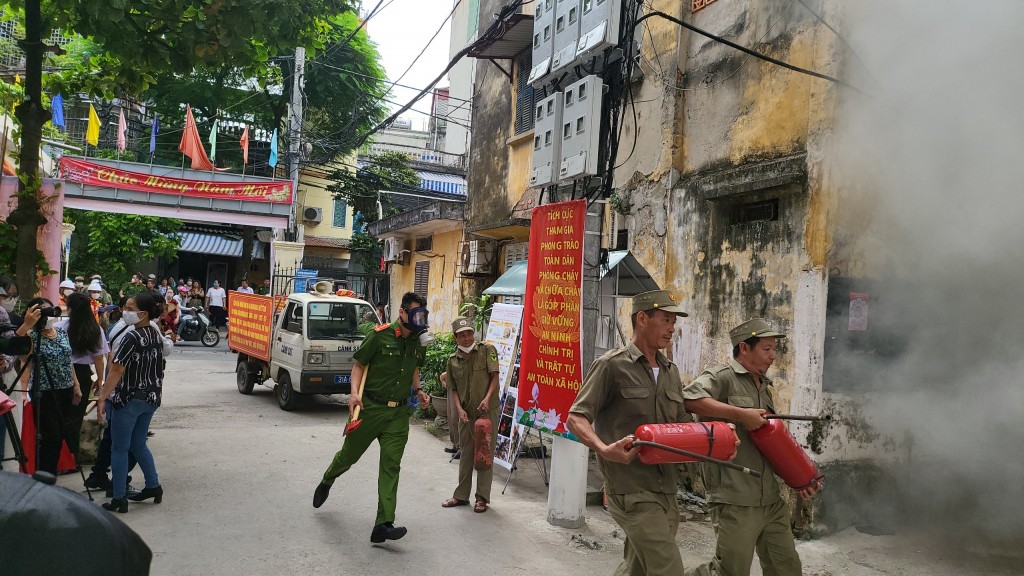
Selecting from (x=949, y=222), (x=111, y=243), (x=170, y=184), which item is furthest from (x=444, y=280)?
(x=111, y=243)

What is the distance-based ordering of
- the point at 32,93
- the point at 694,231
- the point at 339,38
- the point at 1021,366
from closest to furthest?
the point at 1021,366
the point at 32,93
the point at 694,231
the point at 339,38

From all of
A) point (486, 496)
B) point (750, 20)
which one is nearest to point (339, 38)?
point (750, 20)

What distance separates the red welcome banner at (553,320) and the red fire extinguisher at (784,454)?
7.47ft

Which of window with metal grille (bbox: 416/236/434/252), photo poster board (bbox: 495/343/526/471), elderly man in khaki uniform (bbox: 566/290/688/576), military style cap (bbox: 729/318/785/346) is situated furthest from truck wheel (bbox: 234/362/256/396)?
military style cap (bbox: 729/318/785/346)

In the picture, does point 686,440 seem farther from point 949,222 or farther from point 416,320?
point 949,222

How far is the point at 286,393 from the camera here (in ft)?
36.4

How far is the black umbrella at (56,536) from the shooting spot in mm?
1721

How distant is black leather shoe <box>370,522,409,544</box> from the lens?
16.9 feet

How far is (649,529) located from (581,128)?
13.0ft

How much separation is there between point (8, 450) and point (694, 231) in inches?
256

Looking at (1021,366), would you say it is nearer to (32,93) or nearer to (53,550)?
(53,550)

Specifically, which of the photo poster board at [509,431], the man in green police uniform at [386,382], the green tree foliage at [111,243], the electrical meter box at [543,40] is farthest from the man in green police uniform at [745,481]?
the green tree foliage at [111,243]

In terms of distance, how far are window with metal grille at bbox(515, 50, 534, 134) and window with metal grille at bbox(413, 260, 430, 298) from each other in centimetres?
559

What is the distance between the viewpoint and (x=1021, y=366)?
5820mm
